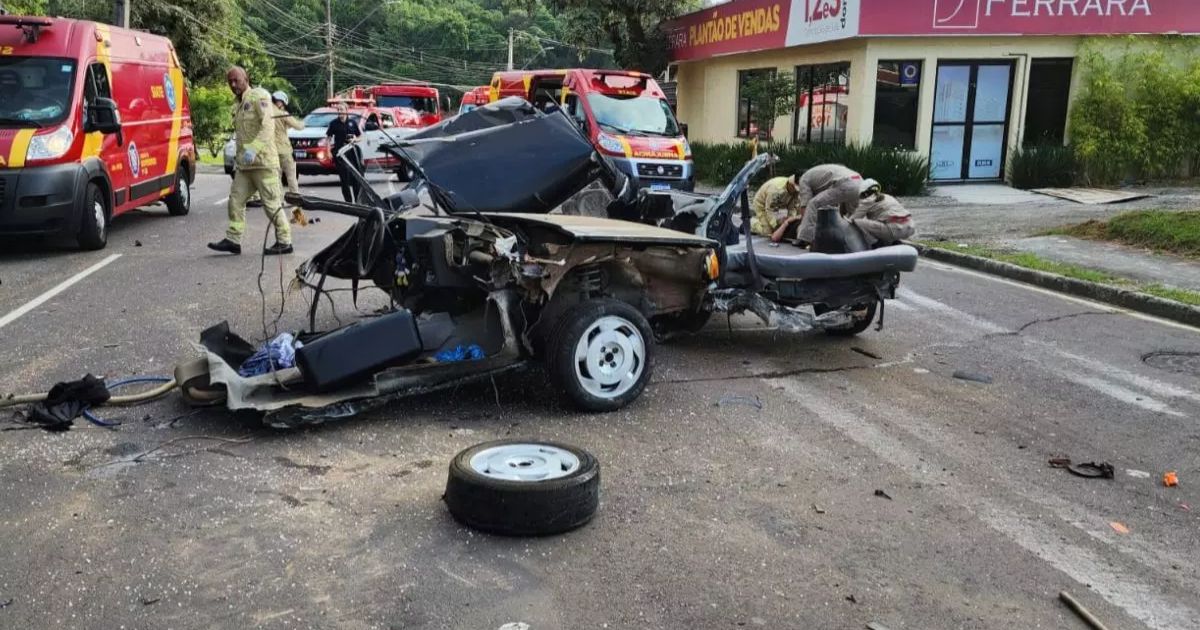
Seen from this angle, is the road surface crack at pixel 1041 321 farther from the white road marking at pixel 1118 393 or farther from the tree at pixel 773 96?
the tree at pixel 773 96

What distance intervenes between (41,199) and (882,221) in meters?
8.43

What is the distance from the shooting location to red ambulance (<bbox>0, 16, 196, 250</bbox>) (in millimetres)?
10094

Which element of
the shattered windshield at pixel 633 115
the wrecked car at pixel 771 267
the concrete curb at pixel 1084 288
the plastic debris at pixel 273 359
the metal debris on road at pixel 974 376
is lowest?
the metal debris on road at pixel 974 376

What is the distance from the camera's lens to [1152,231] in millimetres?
11891

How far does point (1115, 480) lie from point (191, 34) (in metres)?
35.4

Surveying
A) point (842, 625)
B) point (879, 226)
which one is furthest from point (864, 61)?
point (842, 625)

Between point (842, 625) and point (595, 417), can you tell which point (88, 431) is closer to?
point (595, 417)

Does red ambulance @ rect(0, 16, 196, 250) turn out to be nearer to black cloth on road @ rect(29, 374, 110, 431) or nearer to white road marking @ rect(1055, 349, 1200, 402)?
black cloth on road @ rect(29, 374, 110, 431)

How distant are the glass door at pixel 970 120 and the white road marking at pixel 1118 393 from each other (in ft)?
42.4

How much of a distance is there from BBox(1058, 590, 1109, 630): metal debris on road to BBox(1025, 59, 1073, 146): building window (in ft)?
56.0

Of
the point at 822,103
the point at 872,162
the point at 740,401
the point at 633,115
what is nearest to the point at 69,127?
the point at 740,401

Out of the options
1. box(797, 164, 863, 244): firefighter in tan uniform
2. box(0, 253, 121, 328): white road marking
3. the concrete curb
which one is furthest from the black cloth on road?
the concrete curb

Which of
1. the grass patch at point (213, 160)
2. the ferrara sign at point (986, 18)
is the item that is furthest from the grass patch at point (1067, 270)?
the grass patch at point (213, 160)

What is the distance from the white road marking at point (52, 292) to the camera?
7.49 meters
